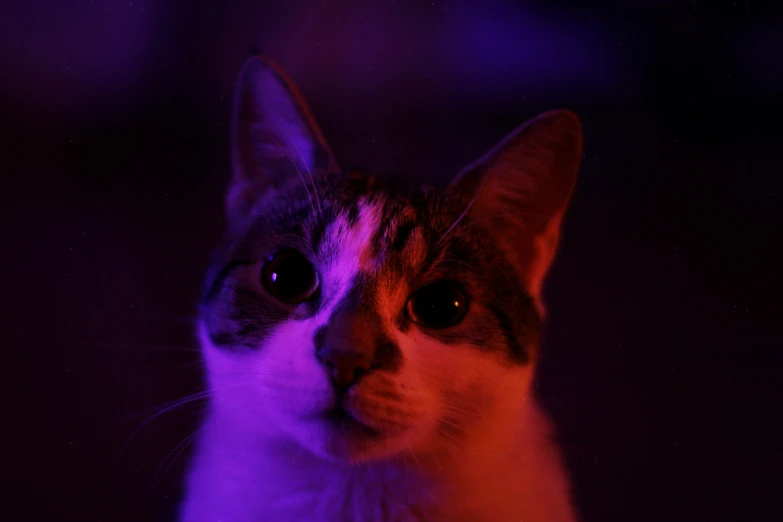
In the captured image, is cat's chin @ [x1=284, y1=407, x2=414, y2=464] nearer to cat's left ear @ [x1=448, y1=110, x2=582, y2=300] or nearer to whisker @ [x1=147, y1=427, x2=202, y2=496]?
whisker @ [x1=147, y1=427, x2=202, y2=496]

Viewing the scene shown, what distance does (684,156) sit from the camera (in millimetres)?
820

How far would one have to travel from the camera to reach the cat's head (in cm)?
66

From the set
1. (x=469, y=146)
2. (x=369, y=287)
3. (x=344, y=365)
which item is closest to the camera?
(x=344, y=365)

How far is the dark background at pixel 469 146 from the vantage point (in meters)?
0.79

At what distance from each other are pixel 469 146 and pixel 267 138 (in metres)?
0.28

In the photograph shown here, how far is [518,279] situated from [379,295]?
22 cm

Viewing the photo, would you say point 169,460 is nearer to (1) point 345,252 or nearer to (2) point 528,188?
(1) point 345,252

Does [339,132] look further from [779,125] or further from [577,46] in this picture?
[779,125]

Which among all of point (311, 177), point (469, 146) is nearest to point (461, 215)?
point (469, 146)

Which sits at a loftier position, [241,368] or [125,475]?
[241,368]

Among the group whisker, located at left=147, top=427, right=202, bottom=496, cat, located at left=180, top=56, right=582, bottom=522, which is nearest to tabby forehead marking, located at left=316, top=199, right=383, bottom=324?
cat, located at left=180, top=56, right=582, bottom=522

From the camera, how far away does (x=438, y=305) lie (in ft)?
2.54

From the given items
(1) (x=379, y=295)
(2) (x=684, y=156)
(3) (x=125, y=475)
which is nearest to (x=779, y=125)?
(2) (x=684, y=156)

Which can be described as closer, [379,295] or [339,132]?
[379,295]
